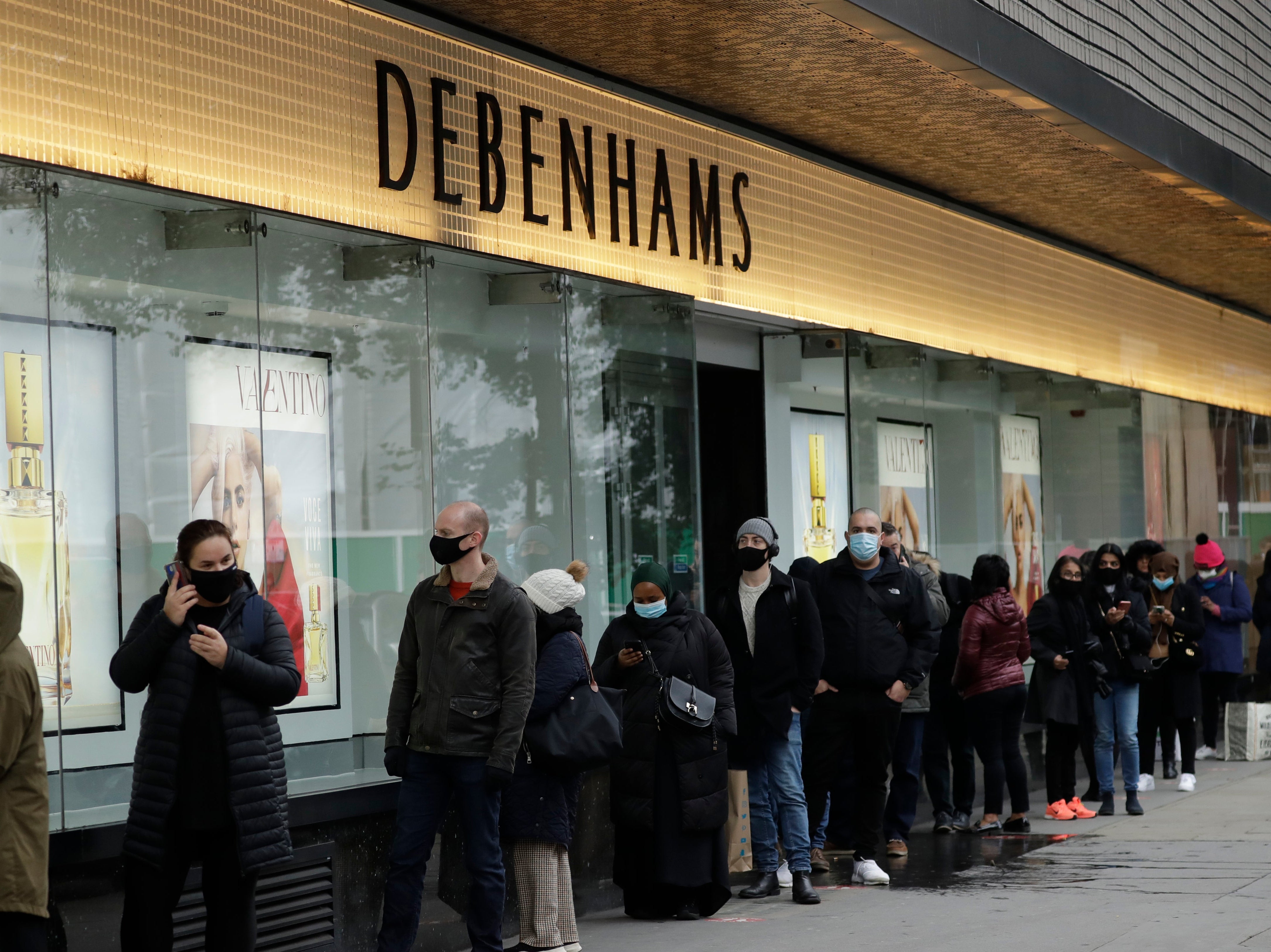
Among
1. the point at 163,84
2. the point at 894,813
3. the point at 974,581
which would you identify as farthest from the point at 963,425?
the point at 163,84

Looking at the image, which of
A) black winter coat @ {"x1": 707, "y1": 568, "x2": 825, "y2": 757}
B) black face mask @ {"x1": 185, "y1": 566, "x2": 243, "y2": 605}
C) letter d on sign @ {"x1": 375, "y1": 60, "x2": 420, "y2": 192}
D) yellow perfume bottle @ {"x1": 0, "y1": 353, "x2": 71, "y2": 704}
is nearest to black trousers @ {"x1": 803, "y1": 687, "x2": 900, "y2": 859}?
black winter coat @ {"x1": 707, "y1": 568, "x2": 825, "y2": 757}

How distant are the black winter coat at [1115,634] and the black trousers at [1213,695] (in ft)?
13.4

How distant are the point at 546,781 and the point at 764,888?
2251mm

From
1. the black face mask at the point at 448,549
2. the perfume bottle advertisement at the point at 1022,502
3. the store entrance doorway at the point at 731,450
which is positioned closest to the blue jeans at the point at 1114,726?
the perfume bottle advertisement at the point at 1022,502

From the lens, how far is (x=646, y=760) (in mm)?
8945

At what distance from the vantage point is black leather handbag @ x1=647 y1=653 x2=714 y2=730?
884 cm

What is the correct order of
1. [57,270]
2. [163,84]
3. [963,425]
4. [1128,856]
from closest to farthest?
[57,270], [163,84], [1128,856], [963,425]

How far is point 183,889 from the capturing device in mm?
6426

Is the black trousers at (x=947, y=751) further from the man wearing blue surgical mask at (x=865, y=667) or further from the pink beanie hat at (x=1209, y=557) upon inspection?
the pink beanie hat at (x=1209, y=557)

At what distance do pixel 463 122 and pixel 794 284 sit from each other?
3739mm

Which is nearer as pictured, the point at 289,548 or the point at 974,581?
the point at 289,548

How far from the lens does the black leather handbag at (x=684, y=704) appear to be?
29.0ft

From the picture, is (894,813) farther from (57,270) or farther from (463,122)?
(57,270)

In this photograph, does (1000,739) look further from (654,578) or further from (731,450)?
(654,578)
